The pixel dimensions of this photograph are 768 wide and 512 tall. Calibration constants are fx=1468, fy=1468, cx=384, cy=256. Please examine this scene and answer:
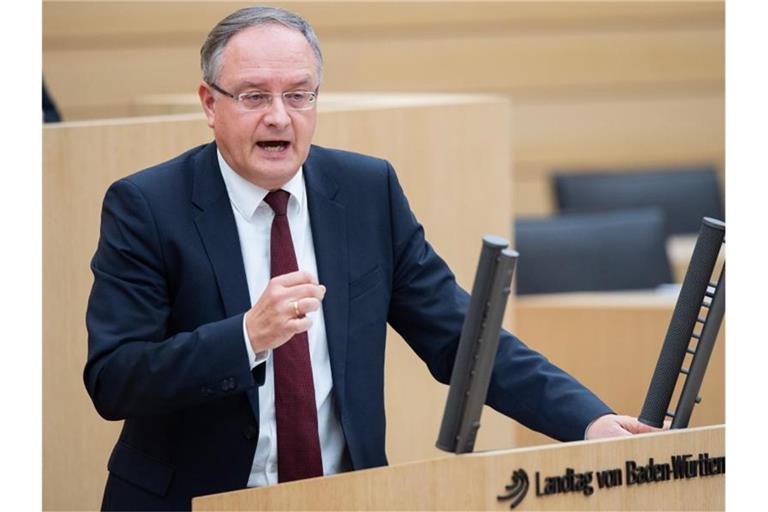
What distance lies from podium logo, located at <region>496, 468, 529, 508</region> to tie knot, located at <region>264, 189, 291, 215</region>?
23.2 inches

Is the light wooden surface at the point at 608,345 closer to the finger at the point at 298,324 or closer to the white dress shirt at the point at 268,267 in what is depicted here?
the white dress shirt at the point at 268,267

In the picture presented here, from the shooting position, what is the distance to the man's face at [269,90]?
6.54 feet

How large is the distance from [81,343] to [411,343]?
41.1 inches

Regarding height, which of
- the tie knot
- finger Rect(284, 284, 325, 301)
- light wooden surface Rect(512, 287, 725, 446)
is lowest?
light wooden surface Rect(512, 287, 725, 446)

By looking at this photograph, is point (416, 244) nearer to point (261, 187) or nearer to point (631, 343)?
point (261, 187)

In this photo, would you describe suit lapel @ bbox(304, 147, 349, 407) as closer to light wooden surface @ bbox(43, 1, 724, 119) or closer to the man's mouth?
the man's mouth

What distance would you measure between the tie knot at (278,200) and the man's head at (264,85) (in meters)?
0.05

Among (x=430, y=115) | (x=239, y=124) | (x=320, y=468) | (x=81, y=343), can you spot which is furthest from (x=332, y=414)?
(x=430, y=115)

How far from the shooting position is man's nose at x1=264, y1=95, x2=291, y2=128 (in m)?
1.98

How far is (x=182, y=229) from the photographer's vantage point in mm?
2055

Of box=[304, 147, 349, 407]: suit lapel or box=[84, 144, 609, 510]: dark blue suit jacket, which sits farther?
box=[304, 147, 349, 407]: suit lapel

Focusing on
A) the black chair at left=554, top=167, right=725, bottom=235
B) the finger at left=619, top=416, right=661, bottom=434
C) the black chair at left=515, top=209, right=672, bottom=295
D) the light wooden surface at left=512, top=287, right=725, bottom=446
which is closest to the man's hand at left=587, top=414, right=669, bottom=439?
the finger at left=619, top=416, right=661, bottom=434

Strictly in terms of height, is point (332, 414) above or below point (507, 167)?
below
